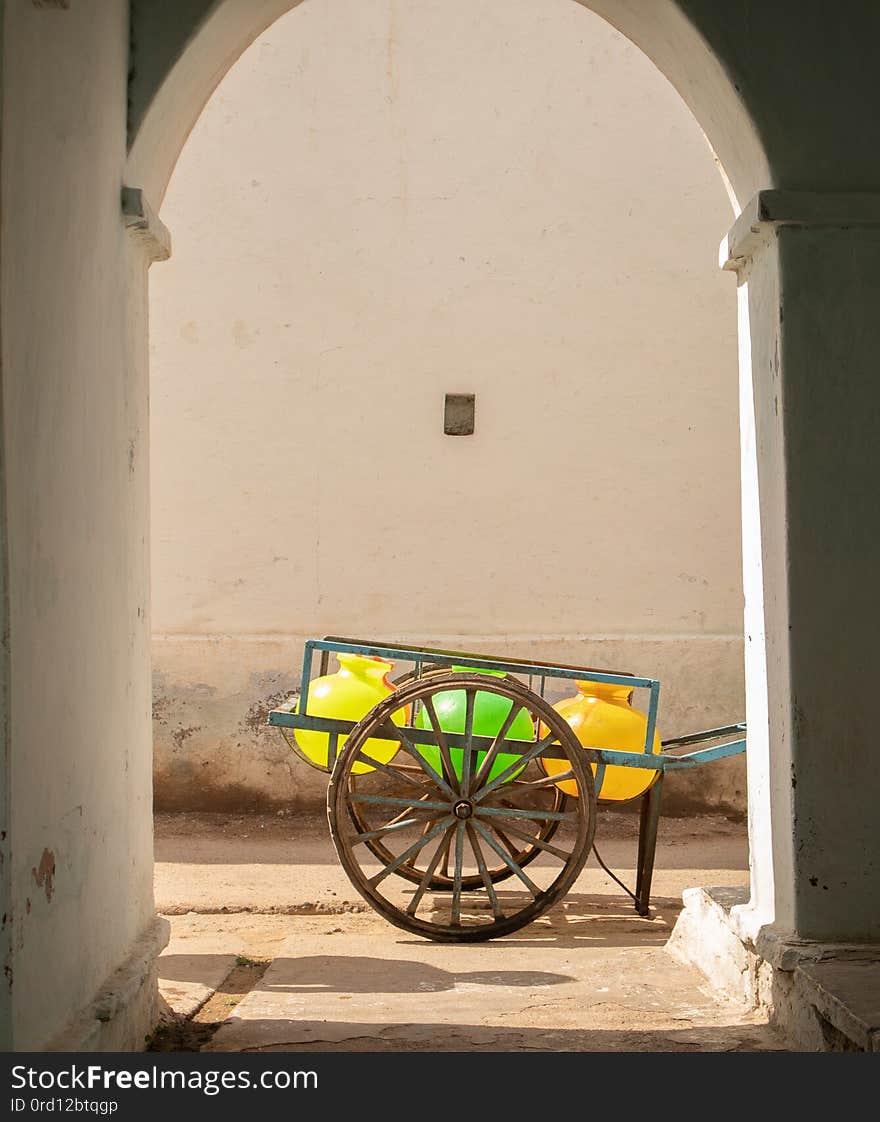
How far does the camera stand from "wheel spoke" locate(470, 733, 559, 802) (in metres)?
5.16

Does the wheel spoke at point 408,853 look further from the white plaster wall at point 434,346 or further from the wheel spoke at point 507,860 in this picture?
the white plaster wall at point 434,346

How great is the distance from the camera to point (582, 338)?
8.30 metres

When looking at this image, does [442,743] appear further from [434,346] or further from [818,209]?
[434,346]

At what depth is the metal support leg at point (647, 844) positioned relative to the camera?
575cm

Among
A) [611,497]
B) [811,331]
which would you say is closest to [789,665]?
[811,331]

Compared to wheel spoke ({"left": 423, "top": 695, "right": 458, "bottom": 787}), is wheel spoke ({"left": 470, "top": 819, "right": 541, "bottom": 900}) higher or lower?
lower

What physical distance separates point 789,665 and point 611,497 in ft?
15.9

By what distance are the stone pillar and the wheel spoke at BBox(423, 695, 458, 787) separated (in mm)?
1873

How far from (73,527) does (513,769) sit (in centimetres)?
265

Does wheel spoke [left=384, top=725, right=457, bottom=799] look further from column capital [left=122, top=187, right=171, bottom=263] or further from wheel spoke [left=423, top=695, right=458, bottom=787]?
column capital [left=122, top=187, right=171, bottom=263]

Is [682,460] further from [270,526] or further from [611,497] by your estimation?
[270,526]

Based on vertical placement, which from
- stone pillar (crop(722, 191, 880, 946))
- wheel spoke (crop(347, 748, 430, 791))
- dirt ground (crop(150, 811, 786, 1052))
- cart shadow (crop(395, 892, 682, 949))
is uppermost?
stone pillar (crop(722, 191, 880, 946))

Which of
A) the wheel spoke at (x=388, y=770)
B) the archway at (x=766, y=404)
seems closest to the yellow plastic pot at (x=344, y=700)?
the wheel spoke at (x=388, y=770)

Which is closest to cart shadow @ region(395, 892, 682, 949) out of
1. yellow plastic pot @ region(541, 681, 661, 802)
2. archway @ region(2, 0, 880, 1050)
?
yellow plastic pot @ region(541, 681, 661, 802)
